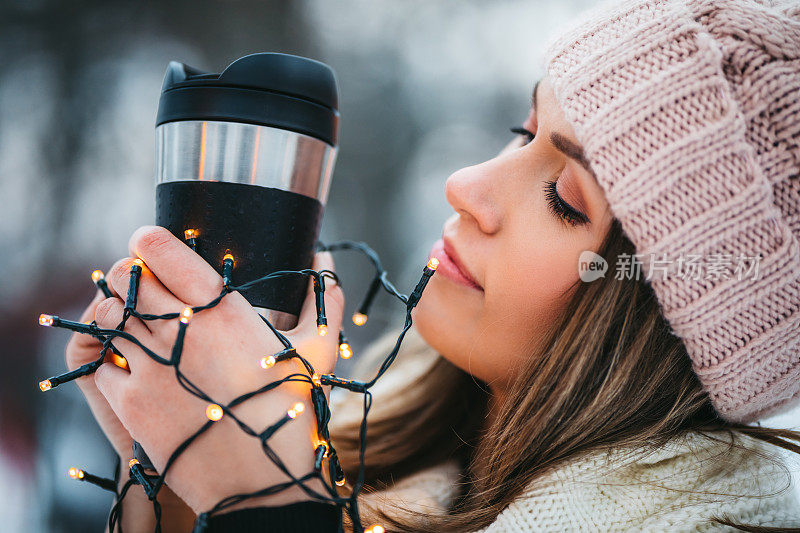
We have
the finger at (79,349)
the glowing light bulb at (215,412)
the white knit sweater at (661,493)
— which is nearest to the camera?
the glowing light bulb at (215,412)

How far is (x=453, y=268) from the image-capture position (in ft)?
2.64

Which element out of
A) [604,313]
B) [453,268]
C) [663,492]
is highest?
[453,268]

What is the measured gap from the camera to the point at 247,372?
582 mm

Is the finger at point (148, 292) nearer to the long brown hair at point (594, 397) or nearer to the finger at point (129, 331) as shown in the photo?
the finger at point (129, 331)

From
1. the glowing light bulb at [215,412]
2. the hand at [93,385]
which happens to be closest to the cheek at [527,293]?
the glowing light bulb at [215,412]

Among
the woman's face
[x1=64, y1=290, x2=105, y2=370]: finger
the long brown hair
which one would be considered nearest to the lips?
the woman's face

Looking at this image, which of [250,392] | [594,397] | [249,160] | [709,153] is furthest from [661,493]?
[249,160]

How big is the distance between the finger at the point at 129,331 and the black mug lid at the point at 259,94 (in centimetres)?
22

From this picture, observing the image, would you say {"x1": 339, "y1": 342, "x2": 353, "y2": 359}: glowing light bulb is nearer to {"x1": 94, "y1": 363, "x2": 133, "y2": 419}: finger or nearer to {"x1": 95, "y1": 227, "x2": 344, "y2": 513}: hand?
{"x1": 95, "y1": 227, "x2": 344, "y2": 513}: hand

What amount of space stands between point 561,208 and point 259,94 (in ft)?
1.32

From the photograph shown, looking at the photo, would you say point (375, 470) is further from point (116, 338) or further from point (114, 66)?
point (114, 66)

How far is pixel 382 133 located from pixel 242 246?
1.64 meters

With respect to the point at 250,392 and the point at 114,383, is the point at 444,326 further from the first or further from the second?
the point at 114,383

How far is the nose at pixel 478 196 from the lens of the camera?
745 millimetres
